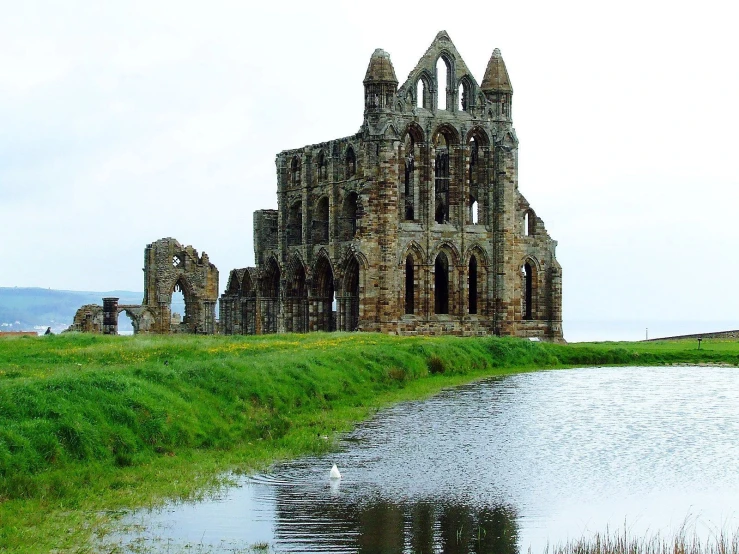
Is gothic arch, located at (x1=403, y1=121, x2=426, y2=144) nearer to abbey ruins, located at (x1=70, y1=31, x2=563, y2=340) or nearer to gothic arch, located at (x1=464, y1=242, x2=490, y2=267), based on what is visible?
abbey ruins, located at (x1=70, y1=31, x2=563, y2=340)

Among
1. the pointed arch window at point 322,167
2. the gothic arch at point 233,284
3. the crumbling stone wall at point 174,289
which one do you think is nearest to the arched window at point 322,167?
the pointed arch window at point 322,167

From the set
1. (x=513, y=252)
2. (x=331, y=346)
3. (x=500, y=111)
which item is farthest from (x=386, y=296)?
(x=331, y=346)

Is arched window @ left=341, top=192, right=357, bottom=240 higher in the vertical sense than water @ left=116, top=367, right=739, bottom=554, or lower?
higher

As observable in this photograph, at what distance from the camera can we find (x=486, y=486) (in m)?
21.9

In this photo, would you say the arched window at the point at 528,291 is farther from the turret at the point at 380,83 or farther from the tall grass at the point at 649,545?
the tall grass at the point at 649,545

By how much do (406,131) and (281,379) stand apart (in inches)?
Answer: 1473

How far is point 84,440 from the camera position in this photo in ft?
70.9

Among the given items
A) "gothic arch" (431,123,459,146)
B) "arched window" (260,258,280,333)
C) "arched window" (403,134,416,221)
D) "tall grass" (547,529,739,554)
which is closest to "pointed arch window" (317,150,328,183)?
"arched window" (403,134,416,221)

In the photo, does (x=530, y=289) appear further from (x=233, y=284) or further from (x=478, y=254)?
(x=233, y=284)

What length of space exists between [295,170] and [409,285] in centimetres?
1219

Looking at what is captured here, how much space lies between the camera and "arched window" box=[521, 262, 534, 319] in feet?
239

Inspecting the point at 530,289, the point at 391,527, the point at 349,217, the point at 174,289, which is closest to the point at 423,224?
the point at 349,217

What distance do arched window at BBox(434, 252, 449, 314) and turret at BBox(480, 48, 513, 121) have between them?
32.0 ft

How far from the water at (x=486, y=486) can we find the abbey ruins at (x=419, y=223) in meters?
31.1
